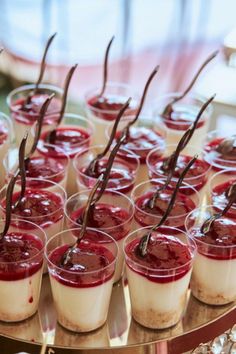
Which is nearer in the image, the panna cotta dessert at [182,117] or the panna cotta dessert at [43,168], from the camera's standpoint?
the panna cotta dessert at [43,168]

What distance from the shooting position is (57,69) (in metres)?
2.83

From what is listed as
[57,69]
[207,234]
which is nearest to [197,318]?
[207,234]

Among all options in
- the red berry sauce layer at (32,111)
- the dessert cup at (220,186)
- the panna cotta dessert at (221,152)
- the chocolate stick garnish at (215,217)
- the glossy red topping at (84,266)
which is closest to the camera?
the glossy red topping at (84,266)

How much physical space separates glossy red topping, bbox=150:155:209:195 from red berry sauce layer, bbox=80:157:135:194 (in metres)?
0.06

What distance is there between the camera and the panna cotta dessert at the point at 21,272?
4.09ft

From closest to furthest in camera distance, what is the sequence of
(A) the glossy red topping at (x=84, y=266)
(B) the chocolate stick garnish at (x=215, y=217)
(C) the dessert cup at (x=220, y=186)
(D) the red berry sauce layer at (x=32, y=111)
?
1. (A) the glossy red topping at (x=84, y=266)
2. (B) the chocolate stick garnish at (x=215, y=217)
3. (C) the dessert cup at (x=220, y=186)
4. (D) the red berry sauce layer at (x=32, y=111)

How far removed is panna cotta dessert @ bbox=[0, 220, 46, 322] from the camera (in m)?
1.25

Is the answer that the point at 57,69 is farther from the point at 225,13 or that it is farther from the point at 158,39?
the point at 225,13

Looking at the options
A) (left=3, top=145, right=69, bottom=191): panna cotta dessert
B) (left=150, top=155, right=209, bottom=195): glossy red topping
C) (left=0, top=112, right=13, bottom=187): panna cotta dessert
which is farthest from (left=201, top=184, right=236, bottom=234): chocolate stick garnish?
(left=0, top=112, right=13, bottom=187): panna cotta dessert

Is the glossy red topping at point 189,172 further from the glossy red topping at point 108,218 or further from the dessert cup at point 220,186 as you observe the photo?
the glossy red topping at point 108,218

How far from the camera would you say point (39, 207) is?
1407 mm

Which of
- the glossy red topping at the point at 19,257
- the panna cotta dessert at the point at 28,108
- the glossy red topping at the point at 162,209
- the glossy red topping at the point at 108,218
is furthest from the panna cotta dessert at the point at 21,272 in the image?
the panna cotta dessert at the point at 28,108

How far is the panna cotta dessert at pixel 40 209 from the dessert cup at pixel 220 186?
1.06 feet

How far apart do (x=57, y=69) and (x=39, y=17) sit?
0.34 m
